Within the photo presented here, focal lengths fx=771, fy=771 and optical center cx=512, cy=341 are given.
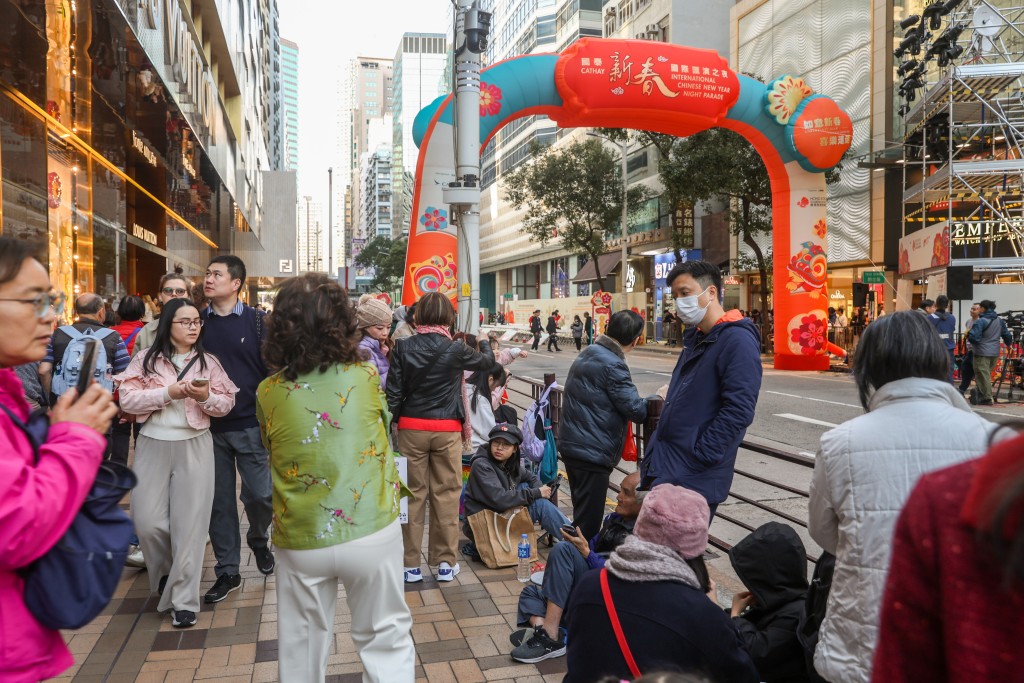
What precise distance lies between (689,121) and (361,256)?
212 ft

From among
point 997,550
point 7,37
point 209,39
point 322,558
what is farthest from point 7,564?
point 209,39

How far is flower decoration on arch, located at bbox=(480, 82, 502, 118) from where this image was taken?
14.6 meters

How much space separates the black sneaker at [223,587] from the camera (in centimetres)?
454

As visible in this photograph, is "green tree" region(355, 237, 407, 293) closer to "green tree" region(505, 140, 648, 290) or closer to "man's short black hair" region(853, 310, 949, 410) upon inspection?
"green tree" region(505, 140, 648, 290)

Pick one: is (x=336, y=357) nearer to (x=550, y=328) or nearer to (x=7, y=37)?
(x=7, y=37)

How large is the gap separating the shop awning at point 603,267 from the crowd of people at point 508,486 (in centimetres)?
4192

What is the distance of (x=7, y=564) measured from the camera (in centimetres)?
147

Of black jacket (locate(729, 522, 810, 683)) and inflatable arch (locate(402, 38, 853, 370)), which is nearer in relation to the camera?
black jacket (locate(729, 522, 810, 683))

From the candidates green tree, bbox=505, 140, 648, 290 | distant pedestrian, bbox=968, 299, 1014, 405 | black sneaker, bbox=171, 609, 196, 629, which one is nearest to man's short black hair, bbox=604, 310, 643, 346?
black sneaker, bbox=171, 609, 196, 629

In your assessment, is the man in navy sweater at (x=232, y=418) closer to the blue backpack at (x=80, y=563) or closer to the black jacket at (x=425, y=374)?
the black jacket at (x=425, y=374)

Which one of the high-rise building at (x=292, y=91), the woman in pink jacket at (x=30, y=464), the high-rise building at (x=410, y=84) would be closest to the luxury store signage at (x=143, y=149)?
the woman in pink jacket at (x=30, y=464)

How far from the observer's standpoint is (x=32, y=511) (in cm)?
146

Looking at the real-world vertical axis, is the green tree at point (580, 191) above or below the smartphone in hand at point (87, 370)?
above

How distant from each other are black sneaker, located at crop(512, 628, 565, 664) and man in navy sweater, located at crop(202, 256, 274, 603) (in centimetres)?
189
